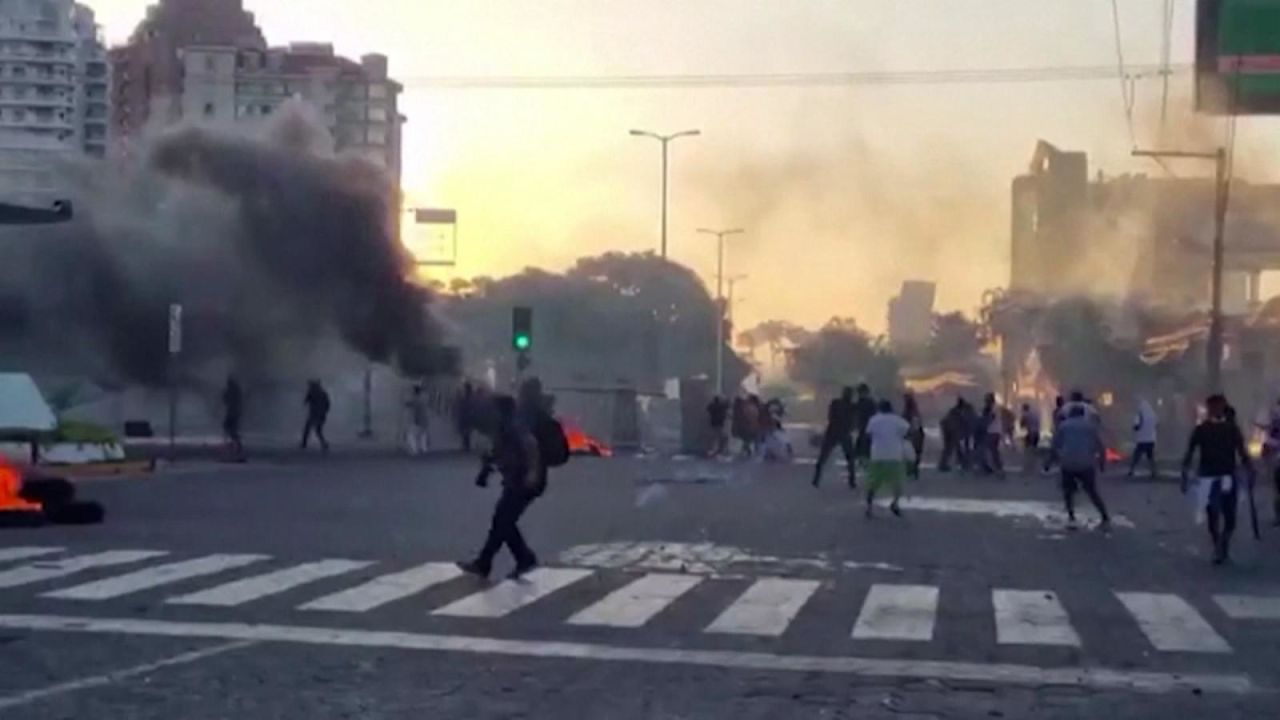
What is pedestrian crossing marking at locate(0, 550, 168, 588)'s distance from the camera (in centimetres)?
1652

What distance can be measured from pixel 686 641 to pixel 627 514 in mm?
13142

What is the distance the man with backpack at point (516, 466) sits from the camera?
17500 millimetres

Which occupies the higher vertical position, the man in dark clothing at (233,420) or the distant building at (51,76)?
the distant building at (51,76)

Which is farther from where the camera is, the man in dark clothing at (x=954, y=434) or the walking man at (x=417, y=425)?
the walking man at (x=417, y=425)

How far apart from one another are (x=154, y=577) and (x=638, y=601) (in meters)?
4.00

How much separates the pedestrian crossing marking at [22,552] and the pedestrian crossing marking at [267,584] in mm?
2483

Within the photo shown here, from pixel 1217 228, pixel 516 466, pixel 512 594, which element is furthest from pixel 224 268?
pixel 512 594

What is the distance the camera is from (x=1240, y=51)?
4572 cm

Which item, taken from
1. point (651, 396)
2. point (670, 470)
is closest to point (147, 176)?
point (651, 396)

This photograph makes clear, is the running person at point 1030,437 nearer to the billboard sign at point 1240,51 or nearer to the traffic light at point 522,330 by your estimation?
the billboard sign at point 1240,51

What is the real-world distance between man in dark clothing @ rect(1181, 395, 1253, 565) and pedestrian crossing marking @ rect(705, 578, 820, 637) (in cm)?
515

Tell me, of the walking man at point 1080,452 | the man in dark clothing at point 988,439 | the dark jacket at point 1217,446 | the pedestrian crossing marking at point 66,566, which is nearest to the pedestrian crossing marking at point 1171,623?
the dark jacket at point 1217,446

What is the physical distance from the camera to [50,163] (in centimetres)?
7112

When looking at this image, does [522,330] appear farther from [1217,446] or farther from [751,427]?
[1217,446]
